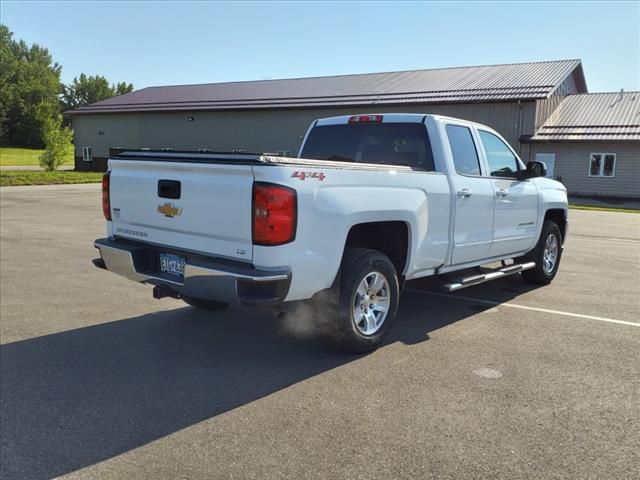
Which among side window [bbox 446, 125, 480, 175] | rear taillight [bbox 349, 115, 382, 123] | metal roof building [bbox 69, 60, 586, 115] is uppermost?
metal roof building [bbox 69, 60, 586, 115]

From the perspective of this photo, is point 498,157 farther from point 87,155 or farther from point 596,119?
point 87,155

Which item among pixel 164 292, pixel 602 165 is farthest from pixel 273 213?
pixel 602 165

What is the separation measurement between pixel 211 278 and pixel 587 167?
29583mm

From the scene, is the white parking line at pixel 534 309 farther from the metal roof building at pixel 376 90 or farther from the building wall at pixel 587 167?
the building wall at pixel 587 167

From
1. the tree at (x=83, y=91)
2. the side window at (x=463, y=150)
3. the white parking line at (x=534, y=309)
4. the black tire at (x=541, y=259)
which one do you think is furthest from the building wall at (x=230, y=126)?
the tree at (x=83, y=91)

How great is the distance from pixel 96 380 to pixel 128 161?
187 cm

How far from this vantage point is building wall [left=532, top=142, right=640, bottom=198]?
28469 millimetres

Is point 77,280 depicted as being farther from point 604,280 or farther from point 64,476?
point 604,280

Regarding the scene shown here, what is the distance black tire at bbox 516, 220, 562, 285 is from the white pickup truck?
99cm

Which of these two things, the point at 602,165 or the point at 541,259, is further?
the point at 602,165

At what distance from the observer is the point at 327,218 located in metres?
4.21

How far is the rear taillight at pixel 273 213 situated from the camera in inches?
153

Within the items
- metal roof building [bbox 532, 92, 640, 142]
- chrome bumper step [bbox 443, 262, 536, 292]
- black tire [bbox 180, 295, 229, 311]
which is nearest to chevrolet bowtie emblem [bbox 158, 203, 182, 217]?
black tire [bbox 180, 295, 229, 311]

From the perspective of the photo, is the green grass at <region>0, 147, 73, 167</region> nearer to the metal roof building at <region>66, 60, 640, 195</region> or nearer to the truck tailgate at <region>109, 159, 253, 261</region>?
the metal roof building at <region>66, 60, 640, 195</region>
